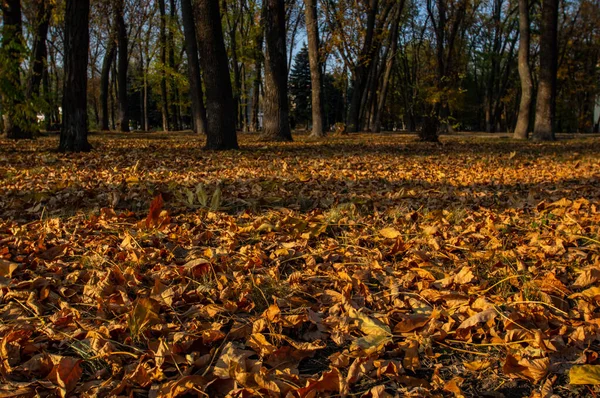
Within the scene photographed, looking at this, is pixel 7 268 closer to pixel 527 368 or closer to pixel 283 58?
pixel 527 368

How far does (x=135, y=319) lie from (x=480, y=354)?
1.46 metres

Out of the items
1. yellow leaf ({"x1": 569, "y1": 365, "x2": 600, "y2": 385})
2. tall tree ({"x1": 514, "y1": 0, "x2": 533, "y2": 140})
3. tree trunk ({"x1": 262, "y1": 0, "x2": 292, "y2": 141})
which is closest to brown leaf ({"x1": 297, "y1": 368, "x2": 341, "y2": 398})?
yellow leaf ({"x1": 569, "y1": 365, "x2": 600, "y2": 385})

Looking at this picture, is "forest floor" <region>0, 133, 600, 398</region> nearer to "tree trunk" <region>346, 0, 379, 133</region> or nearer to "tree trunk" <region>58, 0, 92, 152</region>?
"tree trunk" <region>58, 0, 92, 152</region>

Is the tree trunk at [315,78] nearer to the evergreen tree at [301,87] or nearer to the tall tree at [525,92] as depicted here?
the tall tree at [525,92]

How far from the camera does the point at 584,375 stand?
162 centimetres

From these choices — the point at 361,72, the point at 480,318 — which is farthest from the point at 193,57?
the point at 480,318

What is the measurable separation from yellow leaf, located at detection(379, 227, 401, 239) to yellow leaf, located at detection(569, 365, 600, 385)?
65.6 inches

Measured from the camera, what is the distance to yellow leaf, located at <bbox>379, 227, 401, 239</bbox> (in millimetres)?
3275

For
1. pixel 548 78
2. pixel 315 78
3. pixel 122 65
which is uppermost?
pixel 122 65

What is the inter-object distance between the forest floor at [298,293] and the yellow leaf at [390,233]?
3 centimetres

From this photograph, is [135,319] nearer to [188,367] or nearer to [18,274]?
[188,367]

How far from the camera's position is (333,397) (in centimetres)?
163

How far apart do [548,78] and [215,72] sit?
10.8 meters

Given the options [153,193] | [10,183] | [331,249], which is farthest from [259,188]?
[10,183]
